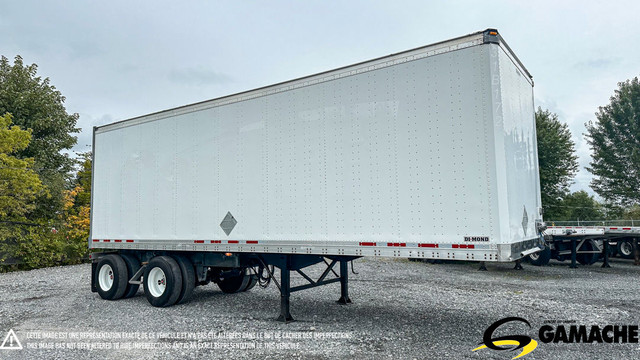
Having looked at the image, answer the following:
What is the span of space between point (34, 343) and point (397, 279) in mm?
8974

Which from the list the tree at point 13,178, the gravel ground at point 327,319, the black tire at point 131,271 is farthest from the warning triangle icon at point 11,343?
the tree at point 13,178

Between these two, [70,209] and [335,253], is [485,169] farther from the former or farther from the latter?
[70,209]

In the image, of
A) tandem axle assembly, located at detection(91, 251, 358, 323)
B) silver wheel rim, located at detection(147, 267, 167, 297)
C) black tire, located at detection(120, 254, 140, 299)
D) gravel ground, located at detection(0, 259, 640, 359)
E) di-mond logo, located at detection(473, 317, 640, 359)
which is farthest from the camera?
black tire, located at detection(120, 254, 140, 299)

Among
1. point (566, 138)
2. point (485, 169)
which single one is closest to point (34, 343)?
point (485, 169)

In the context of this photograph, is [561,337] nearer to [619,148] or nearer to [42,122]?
[42,122]

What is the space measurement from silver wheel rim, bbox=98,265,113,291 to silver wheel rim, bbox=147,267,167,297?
153 cm

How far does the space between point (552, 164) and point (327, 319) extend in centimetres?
2379

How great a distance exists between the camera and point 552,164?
26.6m

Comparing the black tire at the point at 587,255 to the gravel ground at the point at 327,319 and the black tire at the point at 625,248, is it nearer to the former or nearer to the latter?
the black tire at the point at 625,248

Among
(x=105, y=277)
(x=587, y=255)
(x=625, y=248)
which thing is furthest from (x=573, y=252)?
(x=105, y=277)

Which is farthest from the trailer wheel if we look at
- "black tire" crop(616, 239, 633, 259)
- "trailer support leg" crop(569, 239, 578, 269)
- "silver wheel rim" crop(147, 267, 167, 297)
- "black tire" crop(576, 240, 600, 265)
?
"black tire" crop(616, 239, 633, 259)

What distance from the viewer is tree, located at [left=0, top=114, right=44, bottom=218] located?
55.3 feet

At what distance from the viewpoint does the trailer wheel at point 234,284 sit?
10359 millimetres

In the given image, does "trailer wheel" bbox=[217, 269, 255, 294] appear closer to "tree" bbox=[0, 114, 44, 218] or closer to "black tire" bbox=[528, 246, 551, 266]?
"black tire" bbox=[528, 246, 551, 266]
